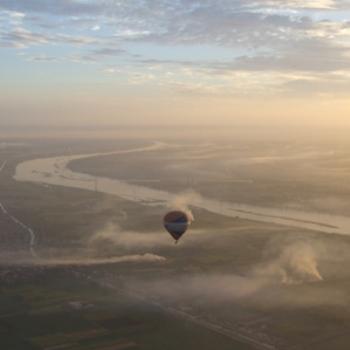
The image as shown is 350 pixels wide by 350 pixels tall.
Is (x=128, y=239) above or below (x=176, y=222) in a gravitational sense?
above

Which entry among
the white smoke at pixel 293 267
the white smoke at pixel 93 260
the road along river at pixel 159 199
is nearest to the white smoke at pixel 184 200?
the road along river at pixel 159 199

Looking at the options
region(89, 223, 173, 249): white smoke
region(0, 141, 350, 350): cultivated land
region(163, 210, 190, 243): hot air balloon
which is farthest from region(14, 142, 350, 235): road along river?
region(163, 210, 190, 243): hot air balloon

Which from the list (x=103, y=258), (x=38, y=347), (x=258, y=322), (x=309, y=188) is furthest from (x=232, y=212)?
(x=38, y=347)

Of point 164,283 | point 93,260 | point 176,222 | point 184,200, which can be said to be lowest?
point 164,283

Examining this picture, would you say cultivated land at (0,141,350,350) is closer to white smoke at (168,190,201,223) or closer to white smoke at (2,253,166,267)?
white smoke at (2,253,166,267)

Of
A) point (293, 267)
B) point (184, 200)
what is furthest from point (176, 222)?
point (184, 200)

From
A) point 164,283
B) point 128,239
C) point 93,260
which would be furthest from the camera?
point 128,239

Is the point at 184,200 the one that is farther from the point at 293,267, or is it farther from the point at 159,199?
the point at 293,267
